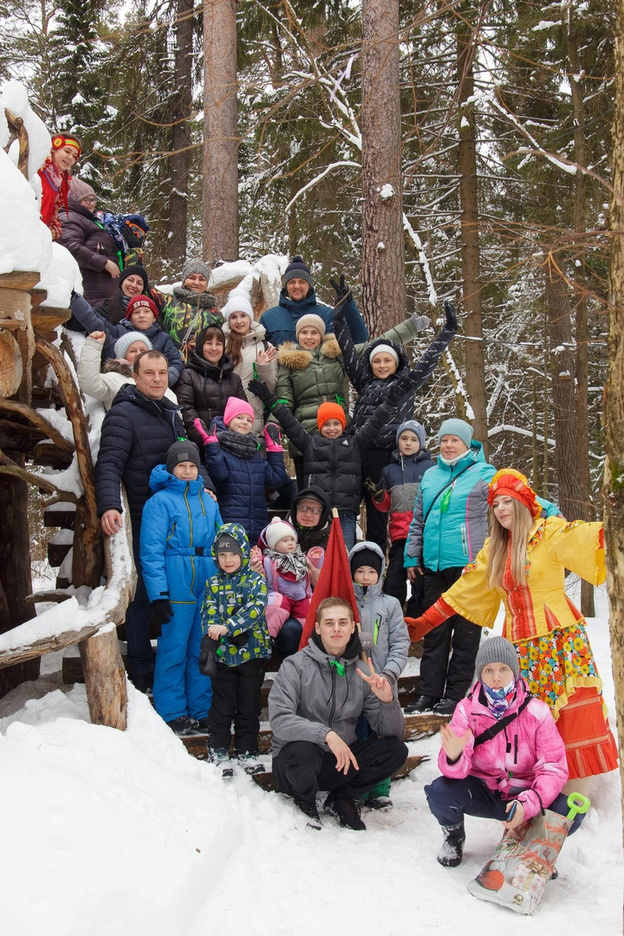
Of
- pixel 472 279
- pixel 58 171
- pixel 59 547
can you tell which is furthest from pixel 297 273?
pixel 472 279

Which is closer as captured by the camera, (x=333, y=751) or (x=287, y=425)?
(x=333, y=751)

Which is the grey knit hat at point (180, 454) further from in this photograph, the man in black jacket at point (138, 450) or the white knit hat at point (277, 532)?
the white knit hat at point (277, 532)

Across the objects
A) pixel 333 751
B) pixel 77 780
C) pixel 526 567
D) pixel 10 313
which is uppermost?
pixel 10 313

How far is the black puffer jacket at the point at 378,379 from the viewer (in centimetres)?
602

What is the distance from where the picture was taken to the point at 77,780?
322 centimetres

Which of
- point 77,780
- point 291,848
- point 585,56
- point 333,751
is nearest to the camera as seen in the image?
point 77,780

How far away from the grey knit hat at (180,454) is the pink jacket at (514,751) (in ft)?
7.22

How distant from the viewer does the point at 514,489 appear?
Result: 4.19m

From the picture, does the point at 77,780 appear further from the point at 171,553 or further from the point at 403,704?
the point at 403,704

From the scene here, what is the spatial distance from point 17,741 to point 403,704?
2953 millimetres

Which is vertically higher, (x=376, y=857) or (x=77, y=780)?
(x=77, y=780)

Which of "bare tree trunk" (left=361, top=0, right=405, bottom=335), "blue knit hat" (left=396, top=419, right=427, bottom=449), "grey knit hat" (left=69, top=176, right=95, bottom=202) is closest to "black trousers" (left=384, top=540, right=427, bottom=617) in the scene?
"blue knit hat" (left=396, top=419, right=427, bottom=449)

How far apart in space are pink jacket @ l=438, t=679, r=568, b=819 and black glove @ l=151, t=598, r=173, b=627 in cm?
176

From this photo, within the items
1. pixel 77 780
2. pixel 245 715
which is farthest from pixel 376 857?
pixel 77 780
